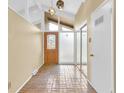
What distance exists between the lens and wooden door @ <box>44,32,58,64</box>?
10.4 m

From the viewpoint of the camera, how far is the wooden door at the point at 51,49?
10430 mm

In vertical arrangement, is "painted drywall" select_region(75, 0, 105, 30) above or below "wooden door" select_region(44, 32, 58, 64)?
above

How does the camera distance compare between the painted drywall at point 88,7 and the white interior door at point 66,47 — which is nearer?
the painted drywall at point 88,7

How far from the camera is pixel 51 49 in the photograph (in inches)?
412

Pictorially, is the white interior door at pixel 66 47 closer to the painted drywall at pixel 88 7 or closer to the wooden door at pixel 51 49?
the wooden door at pixel 51 49

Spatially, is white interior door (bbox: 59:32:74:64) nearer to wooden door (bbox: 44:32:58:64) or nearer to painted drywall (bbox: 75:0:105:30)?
wooden door (bbox: 44:32:58:64)

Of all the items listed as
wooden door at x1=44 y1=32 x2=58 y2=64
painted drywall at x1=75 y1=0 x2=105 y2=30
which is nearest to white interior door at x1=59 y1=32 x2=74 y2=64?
wooden door at x1=44 y1=32 x2=58 y2=64

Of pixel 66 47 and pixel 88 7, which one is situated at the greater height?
pixel 88 7

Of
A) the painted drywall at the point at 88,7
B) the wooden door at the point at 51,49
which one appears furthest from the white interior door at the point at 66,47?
the painted drywall at the point at 88,7

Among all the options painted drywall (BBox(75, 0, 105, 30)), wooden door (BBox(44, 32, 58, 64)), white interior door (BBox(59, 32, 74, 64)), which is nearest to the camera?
painted drywall (BBox(75, 0, 105, 30))

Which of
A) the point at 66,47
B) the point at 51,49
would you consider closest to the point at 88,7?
the point at 66,47

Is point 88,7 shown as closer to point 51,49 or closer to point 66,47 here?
point 66,47

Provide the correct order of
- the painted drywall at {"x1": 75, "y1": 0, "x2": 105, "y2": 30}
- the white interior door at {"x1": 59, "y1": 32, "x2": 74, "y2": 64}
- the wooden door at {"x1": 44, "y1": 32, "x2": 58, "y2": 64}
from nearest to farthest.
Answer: the painted drywall at {"x1": 75, "y1": 0, "x2": 105, "y2": 30}, the white interior door at {"x1": 59, "y1": 32, "x2": 74, "y2": 64}, the wooden door at {"x1": 44, "y1": 32, "x2": 58, "y2": 64}
